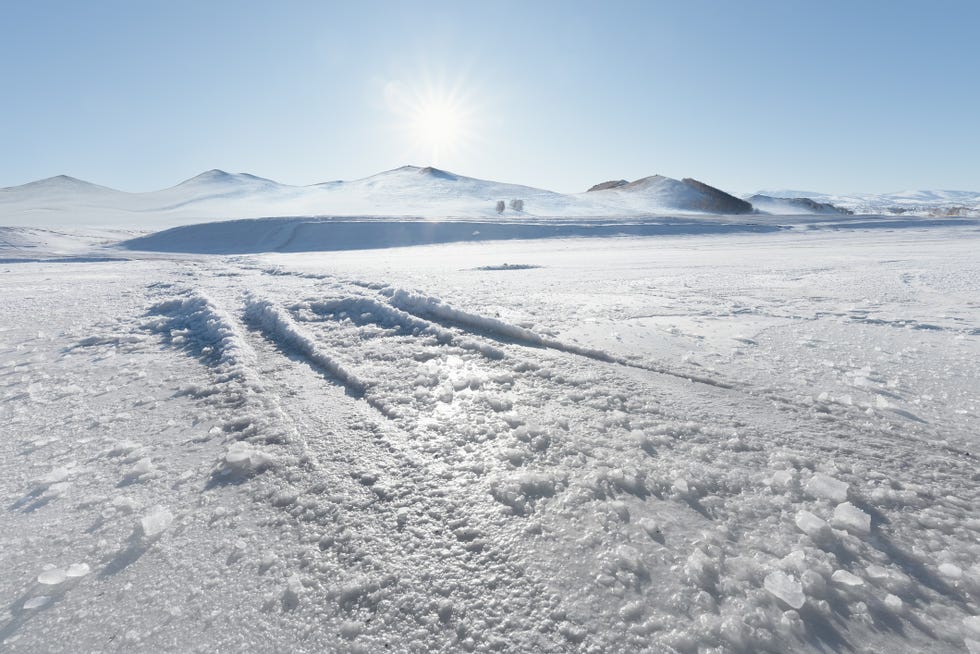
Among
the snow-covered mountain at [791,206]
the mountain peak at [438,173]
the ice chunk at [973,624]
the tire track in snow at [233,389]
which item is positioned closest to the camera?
the ice chunk at [973,624]

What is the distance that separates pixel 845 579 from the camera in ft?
5.67

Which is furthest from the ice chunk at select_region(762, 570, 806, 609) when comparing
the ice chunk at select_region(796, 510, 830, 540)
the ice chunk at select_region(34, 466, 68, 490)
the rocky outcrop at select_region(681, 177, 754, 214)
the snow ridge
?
the rocky outcrop at select_region(681, 177, 754, 214)

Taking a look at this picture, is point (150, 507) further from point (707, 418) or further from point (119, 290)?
point (119, 290)

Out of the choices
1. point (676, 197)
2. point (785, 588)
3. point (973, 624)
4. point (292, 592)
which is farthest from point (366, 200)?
point (973, 624)

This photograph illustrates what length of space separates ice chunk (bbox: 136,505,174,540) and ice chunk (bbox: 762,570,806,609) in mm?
2456

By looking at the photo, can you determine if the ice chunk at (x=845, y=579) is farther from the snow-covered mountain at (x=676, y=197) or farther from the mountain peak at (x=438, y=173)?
the mountain peak at (x=438, y=173)

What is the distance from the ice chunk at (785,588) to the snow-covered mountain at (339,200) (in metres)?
47.4

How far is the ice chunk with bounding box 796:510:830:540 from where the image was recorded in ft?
6.44

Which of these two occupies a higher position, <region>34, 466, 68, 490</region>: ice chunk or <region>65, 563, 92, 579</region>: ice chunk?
<region>34, 466, 68, 490</region>: ice chunk

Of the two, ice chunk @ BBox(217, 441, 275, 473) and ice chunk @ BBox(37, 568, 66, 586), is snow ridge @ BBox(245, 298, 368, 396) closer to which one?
ice chunk @ BBox(217, 441, 275, 473)

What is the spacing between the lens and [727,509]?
214cm

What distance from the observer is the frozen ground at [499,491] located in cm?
164

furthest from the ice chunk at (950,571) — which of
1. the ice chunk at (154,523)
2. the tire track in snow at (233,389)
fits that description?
the ice chunk at (154,523)

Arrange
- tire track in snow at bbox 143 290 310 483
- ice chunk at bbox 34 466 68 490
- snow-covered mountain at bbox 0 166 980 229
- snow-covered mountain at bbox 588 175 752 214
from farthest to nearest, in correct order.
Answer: snow-covered mountain at bbox 588 175 752 214 → snow-covered mountain at bbox 0 166 980 229 → tire track in snow at bbox 143 290 310 483 → ice chunk at bbox 34 466 68 490
